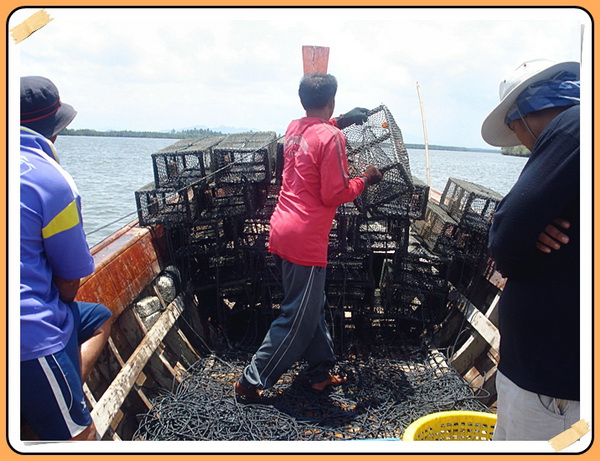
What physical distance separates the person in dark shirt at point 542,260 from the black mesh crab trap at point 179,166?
2708mm

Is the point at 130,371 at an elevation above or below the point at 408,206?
below

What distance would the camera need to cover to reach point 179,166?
165 inches

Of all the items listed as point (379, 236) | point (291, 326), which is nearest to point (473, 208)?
point (379, 236)

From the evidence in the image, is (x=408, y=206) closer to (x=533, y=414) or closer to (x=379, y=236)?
(x=379, y=236)

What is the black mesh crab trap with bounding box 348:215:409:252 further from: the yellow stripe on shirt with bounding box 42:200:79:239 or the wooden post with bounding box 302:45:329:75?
the yellow stripe on shirt with bounding box 42:200:79:239

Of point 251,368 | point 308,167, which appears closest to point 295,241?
point 308,167

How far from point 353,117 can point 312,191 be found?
0.87 meters

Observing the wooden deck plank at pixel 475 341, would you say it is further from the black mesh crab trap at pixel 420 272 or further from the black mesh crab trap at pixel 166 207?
the black mesh crab trap at pixel 166 207

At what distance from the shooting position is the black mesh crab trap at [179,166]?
375 cm

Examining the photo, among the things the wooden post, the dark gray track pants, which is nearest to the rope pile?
the dark gray track pants

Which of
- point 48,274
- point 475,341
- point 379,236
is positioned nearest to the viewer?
point 48,274

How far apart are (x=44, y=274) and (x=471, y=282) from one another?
3484mm

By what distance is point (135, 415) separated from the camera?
2.87 meters

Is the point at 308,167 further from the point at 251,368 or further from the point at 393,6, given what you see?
the point at 251,368
